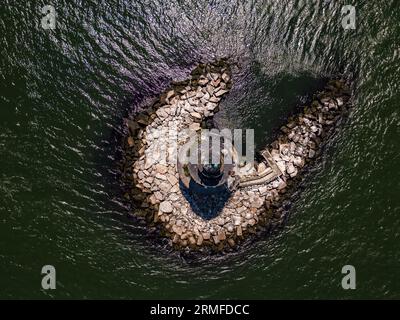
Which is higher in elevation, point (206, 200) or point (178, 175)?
point (178, 175)

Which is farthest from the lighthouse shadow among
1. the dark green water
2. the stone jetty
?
the dark green water

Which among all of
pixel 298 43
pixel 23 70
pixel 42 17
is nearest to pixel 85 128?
pixel 23 70

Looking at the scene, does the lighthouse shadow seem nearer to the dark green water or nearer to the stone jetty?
the stone jetty

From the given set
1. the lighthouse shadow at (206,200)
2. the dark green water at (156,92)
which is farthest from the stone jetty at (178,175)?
the dark green water at (156,92)

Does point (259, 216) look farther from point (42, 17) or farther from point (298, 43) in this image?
point (42, 17)

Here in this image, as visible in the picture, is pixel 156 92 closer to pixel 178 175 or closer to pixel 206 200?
pixel 178 175

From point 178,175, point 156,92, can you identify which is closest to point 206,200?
point 178,175

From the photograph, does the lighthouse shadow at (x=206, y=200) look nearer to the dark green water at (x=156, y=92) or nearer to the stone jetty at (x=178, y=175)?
the stone jetty at (x=178, y=175)
